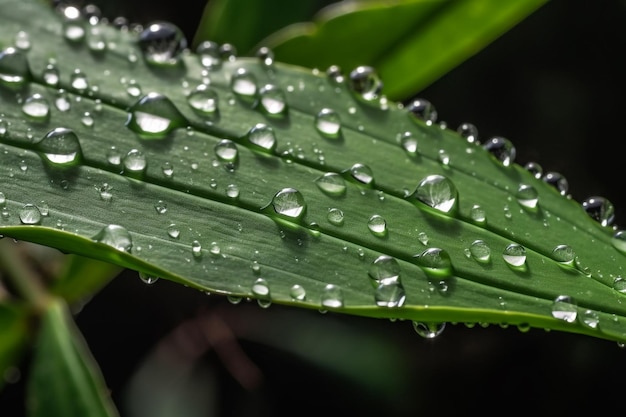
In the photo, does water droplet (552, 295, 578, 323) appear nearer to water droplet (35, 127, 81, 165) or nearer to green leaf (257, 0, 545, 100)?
water droplet (35, 127, 81, 165)

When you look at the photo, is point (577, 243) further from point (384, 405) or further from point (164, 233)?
point (384, 405)

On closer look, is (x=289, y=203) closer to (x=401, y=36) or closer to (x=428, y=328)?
(x=428, y=328)

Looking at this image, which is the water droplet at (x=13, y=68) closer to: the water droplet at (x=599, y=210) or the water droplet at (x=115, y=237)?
the water droplet at (x=115, y=237)

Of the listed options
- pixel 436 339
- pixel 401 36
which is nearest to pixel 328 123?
pixel 401 36

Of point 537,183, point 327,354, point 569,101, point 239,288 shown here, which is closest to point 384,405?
point 327,354

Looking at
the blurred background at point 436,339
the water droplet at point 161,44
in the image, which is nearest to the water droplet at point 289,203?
the water droplet at point 161,44
